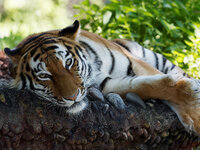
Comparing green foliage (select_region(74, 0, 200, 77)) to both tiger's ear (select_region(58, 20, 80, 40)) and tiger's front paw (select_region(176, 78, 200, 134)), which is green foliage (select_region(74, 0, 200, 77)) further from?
tiger's ear (select_region(58, 20, 80, 40))

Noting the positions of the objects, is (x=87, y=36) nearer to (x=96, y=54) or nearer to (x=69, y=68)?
(x=96, y=54)

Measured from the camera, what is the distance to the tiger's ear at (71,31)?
2.37m

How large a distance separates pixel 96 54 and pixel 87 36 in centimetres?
20

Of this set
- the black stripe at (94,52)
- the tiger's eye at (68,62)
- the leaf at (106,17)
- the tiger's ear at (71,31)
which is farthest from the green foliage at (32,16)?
the tiger's eye at (68,62)

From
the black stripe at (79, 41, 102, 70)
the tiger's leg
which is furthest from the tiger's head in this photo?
the tiger's leg

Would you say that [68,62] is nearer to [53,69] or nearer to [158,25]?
[53,69]

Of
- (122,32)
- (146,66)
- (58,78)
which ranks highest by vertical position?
(58,78)

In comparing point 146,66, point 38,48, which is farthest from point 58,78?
point 146,66

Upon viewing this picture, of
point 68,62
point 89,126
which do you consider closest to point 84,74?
point 68,62

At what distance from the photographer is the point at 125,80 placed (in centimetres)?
255

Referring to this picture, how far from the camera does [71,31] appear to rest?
240cm

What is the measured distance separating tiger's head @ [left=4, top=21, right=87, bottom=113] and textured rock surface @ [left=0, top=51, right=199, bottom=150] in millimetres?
84

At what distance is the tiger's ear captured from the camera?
2369 millimetres

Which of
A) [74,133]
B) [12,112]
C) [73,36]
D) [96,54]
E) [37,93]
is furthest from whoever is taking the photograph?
[96,54]
